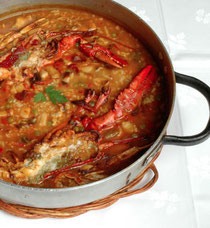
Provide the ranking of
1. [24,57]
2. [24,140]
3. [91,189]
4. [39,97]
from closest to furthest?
[91,189] → [24,140] → [39,97] → [24,57]

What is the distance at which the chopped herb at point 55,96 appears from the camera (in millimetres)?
2482

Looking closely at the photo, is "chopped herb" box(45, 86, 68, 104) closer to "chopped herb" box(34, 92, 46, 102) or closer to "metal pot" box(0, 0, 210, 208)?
"chopped herb" box(34, 92, 46, 102)

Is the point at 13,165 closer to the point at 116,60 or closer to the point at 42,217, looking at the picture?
the point at 42,217

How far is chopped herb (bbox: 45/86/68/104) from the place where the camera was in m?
2.48

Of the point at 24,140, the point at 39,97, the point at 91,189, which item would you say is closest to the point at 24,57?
the point at 39,97

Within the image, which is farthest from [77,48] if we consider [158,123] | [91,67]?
[158,123]

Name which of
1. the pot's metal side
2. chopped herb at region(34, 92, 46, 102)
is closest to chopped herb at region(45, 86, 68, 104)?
chopped herb at region(34, 92, 46, 102)

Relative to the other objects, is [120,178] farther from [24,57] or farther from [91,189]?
[24,57]

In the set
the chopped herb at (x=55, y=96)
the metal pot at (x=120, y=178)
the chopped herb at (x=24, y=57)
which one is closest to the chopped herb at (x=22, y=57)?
the chopped herb at (x=24, y=57)

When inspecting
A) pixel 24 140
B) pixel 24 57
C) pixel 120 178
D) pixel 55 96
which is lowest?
pixel 120 178

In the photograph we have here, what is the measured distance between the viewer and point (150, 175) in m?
2.64

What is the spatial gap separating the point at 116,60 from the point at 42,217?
111 centimetres

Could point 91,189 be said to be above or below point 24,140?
below

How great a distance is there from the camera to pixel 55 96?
98.3 inches
